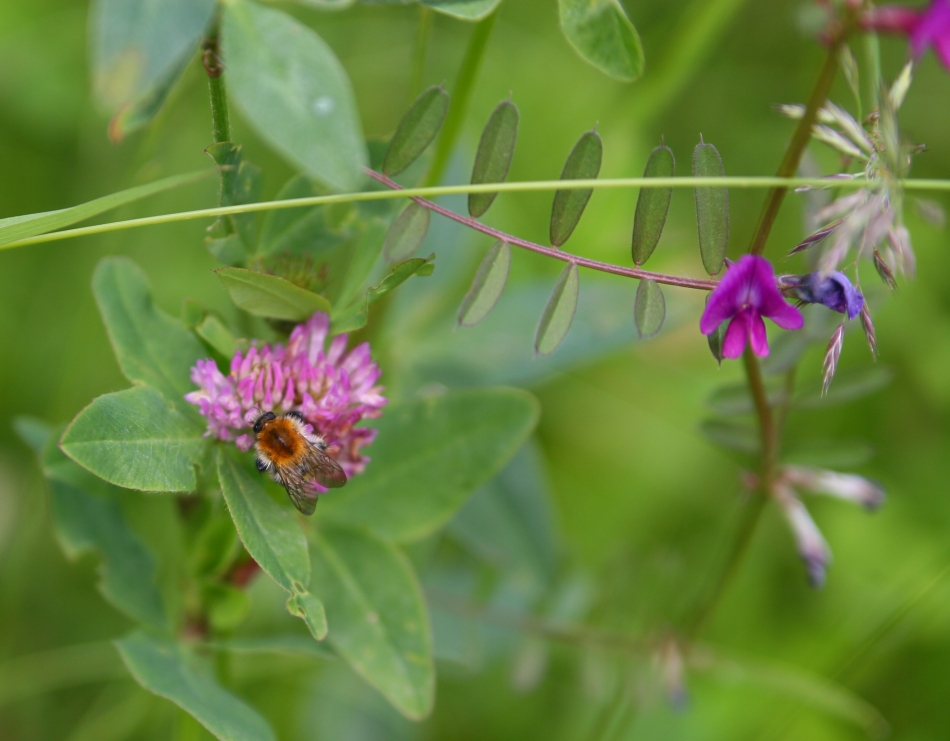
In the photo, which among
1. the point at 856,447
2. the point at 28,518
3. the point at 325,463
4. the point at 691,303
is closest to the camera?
the point at 325,463

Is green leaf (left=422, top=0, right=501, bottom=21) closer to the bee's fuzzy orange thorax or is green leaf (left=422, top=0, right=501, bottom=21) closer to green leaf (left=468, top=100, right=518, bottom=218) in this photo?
green leaf (left=468, top=100, right=518, bottom=218)

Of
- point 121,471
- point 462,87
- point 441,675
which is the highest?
point 462,87

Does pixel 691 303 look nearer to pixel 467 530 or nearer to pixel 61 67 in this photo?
pixel 467 530

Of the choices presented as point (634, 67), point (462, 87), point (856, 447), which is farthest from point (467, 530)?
point (634, 67)

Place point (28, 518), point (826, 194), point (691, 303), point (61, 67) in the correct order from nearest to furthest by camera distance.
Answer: point (826, 194) < point (691, 303) < point (28, 518) < point (61, 67)

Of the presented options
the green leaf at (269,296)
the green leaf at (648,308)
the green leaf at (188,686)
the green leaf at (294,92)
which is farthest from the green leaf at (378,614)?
the green leaf at (294,92)

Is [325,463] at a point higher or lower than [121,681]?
higher

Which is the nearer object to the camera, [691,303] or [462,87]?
[462,87]
